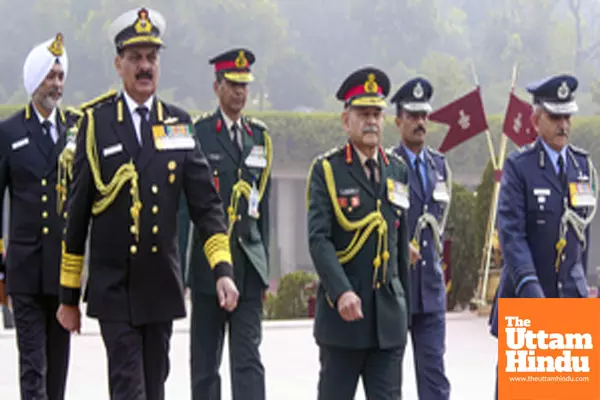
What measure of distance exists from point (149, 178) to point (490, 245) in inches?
341

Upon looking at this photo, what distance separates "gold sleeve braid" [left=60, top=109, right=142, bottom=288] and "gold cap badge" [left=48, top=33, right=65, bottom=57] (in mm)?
1745

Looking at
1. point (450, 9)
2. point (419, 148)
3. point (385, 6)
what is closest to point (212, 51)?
point (385, 6)

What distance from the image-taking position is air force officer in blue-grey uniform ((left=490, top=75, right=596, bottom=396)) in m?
6.29

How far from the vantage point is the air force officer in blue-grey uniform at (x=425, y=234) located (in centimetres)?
714

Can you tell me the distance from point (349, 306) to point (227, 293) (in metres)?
0.66

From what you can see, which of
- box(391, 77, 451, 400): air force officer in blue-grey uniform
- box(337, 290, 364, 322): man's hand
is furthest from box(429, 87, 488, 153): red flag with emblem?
box(337, 290, 364, 322): man's hand

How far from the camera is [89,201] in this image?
523 cm

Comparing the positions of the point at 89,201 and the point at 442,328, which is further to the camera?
the point at 442,328

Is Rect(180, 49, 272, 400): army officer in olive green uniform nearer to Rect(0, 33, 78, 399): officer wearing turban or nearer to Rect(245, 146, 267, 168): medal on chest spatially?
Rect(245, 146, 267, 168): medal on chest

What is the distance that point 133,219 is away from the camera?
5.18 metres

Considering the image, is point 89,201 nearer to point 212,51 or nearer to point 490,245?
point 490,245

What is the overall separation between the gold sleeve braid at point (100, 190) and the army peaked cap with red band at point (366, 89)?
4.08ft

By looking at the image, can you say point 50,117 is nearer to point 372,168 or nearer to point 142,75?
point 142,75

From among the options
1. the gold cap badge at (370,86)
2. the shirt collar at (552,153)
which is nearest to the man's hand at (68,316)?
the gold cap badge at (370,86)
